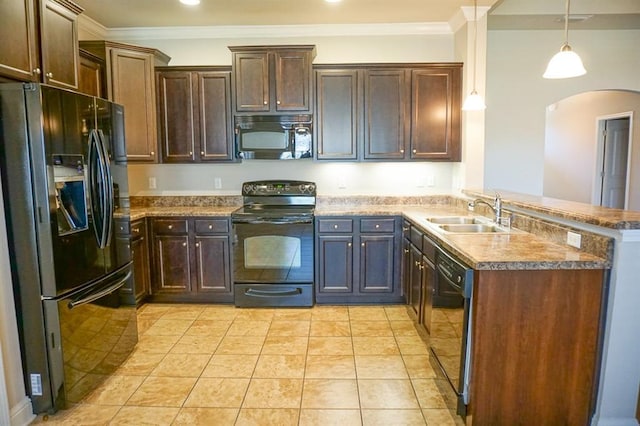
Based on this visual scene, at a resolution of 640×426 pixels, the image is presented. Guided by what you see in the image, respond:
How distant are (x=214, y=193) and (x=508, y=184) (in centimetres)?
322

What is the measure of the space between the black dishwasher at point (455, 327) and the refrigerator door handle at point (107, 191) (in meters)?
2.08

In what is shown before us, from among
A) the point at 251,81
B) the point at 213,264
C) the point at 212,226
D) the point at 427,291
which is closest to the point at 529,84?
the point at 427,291

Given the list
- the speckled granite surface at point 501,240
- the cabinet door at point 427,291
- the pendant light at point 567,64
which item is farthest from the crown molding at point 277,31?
the cabinet door at point 427,291

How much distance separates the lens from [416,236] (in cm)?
322

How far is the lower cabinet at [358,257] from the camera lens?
376cm

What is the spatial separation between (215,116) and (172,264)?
151 centimetres

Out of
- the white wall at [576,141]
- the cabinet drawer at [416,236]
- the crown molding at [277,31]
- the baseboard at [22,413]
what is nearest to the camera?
the baseboard at [22,413]

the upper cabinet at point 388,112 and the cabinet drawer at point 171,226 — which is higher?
the upper cabinet at point 388,112

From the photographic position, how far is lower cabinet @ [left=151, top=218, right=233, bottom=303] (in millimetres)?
3809

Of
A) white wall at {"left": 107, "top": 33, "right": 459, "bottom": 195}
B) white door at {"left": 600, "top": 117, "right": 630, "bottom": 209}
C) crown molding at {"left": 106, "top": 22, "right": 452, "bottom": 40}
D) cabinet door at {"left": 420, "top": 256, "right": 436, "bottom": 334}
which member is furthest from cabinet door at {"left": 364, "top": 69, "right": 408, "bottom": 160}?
white door at {"left": 600, "top": 117, "right": 630, "bottom": 209}

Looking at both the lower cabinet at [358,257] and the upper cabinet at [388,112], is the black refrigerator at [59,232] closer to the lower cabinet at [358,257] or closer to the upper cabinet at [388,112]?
the lower cabinet at [358,257]

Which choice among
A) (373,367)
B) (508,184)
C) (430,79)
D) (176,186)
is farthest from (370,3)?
(373,367)

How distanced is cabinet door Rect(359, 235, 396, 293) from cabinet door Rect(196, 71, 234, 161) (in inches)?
63.7

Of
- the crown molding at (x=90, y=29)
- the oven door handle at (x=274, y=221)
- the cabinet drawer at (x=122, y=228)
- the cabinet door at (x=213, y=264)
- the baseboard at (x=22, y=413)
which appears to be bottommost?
the baseboard at (x=22, y=413)
